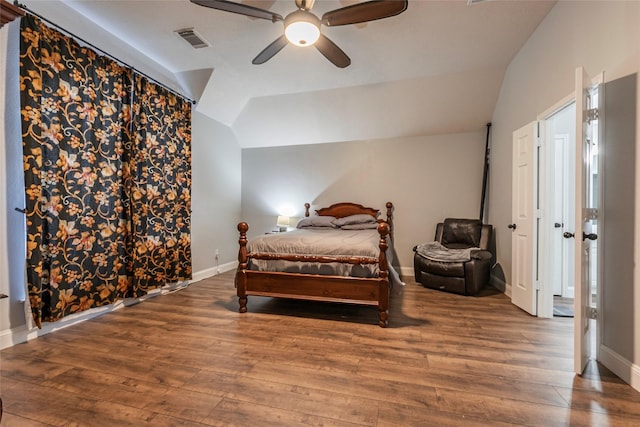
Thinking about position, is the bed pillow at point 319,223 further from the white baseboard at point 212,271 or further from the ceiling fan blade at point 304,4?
the ceiling fan blade at point 304,4

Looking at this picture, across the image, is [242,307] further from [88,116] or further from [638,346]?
[638,346]

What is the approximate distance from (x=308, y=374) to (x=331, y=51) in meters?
2.59

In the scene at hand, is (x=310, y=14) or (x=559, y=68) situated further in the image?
(x=559, y=68)

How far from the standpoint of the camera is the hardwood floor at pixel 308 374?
1517mm

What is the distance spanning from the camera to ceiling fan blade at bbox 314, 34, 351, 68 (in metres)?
2.48

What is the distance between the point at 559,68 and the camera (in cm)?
262

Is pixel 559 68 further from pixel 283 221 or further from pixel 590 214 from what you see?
pixel 283 221

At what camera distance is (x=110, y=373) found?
190cm

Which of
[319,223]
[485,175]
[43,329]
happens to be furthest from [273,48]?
[485,175]

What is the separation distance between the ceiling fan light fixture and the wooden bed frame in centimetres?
165

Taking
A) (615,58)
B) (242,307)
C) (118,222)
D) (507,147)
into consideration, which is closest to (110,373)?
(242,307)

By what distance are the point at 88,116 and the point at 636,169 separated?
13.7 ft

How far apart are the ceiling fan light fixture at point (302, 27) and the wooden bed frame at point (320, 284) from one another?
1655 millimetres

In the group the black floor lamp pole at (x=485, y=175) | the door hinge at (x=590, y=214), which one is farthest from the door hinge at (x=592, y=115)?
the black floor lamp pole at (x=485, y=175)
